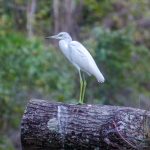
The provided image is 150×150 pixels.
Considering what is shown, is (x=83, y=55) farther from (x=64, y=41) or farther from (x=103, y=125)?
(x=103, y=125)

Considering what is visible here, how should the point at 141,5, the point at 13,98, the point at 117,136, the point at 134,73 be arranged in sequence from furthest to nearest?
1. the point at 141,5
2. the point at 134,73
3. the point at 13,98
4. the point at 117,136

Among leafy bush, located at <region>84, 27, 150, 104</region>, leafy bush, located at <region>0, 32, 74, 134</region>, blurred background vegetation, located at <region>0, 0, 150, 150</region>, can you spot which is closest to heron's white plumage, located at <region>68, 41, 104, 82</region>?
blurred background vegetation, located at <region>0, 0, 150, 150</region>

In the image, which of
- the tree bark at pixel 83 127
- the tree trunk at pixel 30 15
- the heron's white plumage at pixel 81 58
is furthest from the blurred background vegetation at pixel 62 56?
the tree bark at pixel 83 127

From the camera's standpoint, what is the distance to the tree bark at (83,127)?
20.8 ft

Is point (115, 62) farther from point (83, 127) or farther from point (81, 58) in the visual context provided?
point (83, 127)

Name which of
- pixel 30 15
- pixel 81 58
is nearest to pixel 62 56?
pixel 30 15

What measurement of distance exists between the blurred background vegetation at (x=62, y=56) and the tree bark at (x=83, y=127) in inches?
138

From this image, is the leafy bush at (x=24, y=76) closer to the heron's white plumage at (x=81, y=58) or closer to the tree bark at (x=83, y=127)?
the heron's white plumage at (x=81, y=58)

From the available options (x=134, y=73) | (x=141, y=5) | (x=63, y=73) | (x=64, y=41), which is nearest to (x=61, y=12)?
(x=141, y=5)

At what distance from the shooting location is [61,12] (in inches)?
701

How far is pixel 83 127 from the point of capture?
643 centimetres

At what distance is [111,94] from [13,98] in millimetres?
2716

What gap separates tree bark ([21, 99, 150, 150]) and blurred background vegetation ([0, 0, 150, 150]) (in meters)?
3.51

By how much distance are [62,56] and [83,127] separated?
7.87 metres
